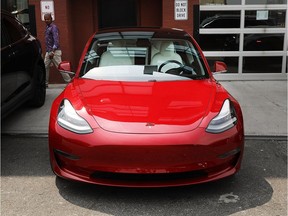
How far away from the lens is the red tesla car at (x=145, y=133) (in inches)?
134

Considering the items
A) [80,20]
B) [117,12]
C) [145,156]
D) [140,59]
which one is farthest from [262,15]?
[145,156]

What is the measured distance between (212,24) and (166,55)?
4574mm

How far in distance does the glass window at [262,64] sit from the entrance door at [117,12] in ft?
9.20

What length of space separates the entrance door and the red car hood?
5.30m

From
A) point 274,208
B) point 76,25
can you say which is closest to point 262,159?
point 274,208

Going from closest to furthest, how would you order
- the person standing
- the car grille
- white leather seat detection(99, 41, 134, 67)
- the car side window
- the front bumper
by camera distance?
1. the front bumper
2. the car grille
3. white leather seat detection(99, 41, 134, 67)
4. the car side window
5. the person standing

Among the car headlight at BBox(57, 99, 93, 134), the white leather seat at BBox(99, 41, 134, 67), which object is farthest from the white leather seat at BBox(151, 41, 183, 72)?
the car headlight at BBox(57, 99, 93, 134)

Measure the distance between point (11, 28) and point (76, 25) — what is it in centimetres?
367

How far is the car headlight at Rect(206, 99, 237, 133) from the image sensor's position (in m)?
3.59

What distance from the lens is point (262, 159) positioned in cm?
471

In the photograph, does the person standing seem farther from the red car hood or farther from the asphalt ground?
the asphalt ground

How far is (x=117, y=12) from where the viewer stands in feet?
31.1

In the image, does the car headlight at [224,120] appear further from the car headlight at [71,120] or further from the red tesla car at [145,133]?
the car headlight at [71,120]

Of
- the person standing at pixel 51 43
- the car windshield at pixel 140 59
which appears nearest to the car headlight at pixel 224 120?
the car windshield at pixel 140 59
